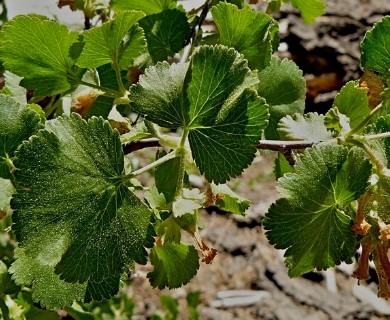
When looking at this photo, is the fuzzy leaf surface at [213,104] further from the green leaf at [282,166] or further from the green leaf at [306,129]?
the green leaf at [282,166]

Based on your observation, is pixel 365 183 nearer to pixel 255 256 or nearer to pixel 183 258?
pixel 183 258

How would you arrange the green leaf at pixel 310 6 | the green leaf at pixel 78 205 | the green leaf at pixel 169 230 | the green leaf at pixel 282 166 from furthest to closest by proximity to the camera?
the green leaf at pixel 310 6 → the green leaf at pixel 282 166 → the green leaf at pixel 169 230 → the green leaf at pixel 78 205

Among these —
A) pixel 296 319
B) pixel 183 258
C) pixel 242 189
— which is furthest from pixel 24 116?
pixel 242 189

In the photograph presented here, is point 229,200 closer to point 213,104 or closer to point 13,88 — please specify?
point 213,104

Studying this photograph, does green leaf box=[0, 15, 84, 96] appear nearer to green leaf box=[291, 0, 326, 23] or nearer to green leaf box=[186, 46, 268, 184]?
green leaf box=[186, 46, 268, 184]

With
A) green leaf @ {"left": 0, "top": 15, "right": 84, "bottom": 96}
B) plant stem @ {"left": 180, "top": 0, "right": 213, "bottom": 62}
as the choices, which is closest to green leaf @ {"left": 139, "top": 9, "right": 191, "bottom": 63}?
plant stem @ {"left": 180, "top": 0, "right": 213, "bottom": 62}

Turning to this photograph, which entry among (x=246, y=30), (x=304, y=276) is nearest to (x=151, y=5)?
(x=246, y=30)

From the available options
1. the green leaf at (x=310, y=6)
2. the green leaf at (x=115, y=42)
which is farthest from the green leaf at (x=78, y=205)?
the green leaf at (x=310, y=6)
